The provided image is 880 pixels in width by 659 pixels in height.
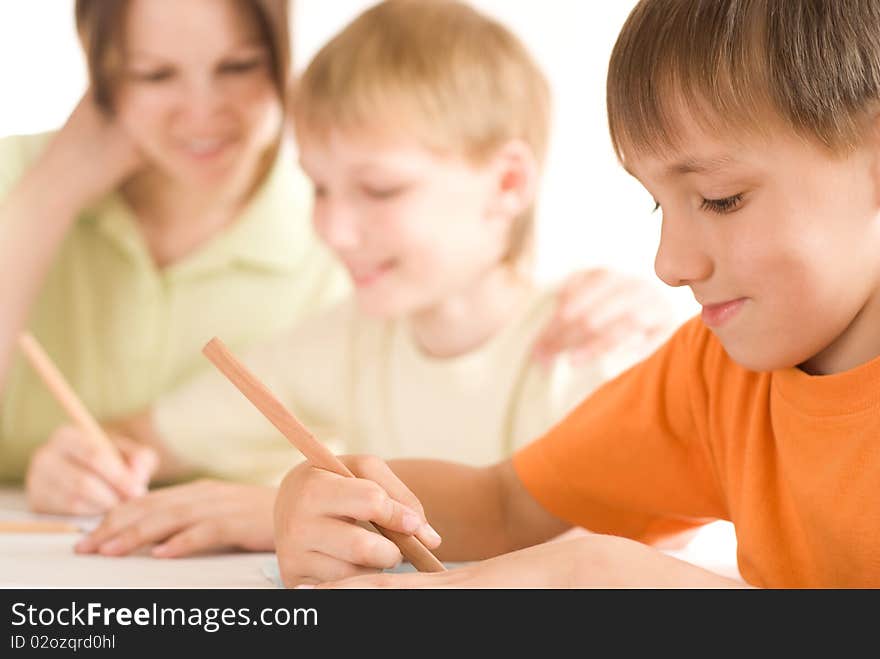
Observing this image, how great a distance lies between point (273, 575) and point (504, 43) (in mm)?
485

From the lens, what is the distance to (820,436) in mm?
514

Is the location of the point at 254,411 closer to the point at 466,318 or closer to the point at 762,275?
the point at 466,318

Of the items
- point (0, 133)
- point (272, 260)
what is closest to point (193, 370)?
point (272, 260)

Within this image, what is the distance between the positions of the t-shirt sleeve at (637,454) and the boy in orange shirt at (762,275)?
2.0 inches

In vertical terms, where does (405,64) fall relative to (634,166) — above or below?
above

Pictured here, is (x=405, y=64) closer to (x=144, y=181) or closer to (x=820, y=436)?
(x=144, y=181)

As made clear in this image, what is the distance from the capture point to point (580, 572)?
0.46m

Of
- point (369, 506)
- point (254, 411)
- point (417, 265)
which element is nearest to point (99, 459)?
point (254, 411)

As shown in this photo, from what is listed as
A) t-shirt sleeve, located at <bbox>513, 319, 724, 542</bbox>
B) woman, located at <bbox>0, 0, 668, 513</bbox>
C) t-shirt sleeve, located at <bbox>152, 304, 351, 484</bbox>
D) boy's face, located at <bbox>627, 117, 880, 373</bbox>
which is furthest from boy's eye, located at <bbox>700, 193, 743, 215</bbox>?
t-shirt sleeve, located at <bbox>152, 304, 351, 484</bbox>

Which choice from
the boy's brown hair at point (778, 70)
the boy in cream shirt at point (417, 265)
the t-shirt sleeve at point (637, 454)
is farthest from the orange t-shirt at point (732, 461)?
the boy in cream shirt at point (417, 265)

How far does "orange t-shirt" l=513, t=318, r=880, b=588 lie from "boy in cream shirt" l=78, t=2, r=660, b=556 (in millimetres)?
212

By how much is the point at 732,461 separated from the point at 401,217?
0.38 metres

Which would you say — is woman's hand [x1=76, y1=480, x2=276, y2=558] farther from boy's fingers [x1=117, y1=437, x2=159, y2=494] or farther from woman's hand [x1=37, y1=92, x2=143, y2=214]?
woman's hand [x1=37, y1=92, x2=143, y2=214]
